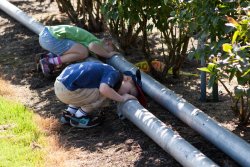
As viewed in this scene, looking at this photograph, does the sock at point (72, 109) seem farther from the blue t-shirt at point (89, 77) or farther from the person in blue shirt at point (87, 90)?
the blue t-shirt at point (89, 77)

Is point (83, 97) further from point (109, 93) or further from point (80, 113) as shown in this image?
point (109, 93)

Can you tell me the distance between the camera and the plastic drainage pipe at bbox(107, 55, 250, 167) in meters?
3.76

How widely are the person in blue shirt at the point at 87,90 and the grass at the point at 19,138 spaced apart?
327mm

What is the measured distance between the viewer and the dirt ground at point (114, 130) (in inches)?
161

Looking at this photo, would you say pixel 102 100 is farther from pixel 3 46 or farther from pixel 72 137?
pixel 3 46

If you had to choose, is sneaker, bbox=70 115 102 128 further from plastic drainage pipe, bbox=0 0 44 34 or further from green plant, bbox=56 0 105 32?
green plant, bbox=56 0 105 32

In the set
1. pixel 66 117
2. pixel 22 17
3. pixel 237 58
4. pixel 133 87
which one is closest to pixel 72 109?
pixel 66 117

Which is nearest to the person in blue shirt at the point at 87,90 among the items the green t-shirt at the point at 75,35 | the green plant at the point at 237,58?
the green t-shirt at the point at 75,35

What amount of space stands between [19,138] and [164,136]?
123 cm

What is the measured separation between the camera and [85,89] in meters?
4.63

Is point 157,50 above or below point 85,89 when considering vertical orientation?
below

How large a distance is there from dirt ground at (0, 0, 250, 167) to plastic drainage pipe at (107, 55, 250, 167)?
0.10m

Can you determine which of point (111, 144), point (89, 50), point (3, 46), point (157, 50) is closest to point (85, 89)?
point (111, 144)

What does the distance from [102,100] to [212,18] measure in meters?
1.51
